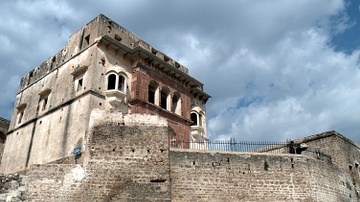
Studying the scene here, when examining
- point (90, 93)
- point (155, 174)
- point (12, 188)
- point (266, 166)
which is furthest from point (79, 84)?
point (266, 166)

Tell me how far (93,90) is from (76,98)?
1.31 m

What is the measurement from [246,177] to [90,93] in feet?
30.7

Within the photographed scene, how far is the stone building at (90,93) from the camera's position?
1944cm

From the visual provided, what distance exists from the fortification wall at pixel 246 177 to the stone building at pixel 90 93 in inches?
196

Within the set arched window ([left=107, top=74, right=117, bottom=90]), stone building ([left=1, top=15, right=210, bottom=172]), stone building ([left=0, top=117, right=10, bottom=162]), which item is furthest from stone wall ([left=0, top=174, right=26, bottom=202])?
stone building ([left=0, top=117, right=10, bottom=162])

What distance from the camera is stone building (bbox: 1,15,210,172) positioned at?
19438mm

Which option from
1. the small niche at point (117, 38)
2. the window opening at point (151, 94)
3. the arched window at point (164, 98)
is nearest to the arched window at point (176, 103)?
the arched window at point (164, 98)

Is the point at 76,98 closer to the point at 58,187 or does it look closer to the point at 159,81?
the point at 159,81

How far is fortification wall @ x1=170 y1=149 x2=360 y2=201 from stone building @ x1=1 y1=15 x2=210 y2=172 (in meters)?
4.97

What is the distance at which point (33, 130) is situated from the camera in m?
22.2

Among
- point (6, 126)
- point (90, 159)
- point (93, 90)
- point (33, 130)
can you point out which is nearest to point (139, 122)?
point (90, 159)

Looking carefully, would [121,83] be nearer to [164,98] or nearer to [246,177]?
[164,98]

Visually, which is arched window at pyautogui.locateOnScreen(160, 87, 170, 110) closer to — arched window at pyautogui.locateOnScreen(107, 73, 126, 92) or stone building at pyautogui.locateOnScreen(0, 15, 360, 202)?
stone building at pyautogui.locateOnScreen(0, 15, 360, 202)

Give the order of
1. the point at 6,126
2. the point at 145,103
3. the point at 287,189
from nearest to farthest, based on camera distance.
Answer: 1. the point at 287,189
2. the point at 145,103
3. the point at 6,126
